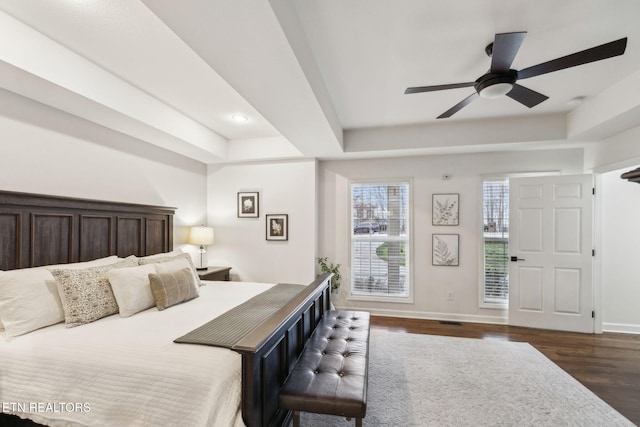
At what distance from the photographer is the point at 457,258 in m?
4.08

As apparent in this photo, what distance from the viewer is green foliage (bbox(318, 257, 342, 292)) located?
4.38 meters

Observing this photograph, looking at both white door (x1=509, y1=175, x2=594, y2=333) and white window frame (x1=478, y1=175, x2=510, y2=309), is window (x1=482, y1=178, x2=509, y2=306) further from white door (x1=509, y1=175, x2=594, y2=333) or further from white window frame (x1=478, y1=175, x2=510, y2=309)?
white door (x1=509, y1=175, x2=594, y2=333)

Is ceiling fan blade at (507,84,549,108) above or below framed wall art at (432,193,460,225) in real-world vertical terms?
above

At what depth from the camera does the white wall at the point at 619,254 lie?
362 centimetres

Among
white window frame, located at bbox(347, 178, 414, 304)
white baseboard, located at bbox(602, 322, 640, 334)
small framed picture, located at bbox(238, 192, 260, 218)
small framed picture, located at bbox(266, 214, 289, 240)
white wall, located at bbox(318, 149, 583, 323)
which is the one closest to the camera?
white baseboard, located at bbox(602, 322, 640, 334)

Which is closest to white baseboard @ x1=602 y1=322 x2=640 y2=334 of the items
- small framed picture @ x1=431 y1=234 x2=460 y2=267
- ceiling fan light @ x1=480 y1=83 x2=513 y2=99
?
small framed picture @ x1=431 y1=234 x2=460 y2=267

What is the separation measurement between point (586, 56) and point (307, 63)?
5.45 ft

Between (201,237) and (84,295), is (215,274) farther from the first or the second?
(84,295)

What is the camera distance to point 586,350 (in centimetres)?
307

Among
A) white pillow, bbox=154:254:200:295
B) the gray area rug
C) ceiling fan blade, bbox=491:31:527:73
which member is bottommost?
the gray area rug

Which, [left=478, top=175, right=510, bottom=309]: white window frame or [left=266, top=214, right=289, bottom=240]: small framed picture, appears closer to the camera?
[left=478, top=175, right=510, bottom=309]: white window frame

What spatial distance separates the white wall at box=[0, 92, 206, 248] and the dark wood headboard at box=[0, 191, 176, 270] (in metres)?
0.13

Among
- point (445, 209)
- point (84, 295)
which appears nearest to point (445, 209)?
point (445, 209)

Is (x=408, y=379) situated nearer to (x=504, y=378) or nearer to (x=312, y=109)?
(x=504, y=378)
